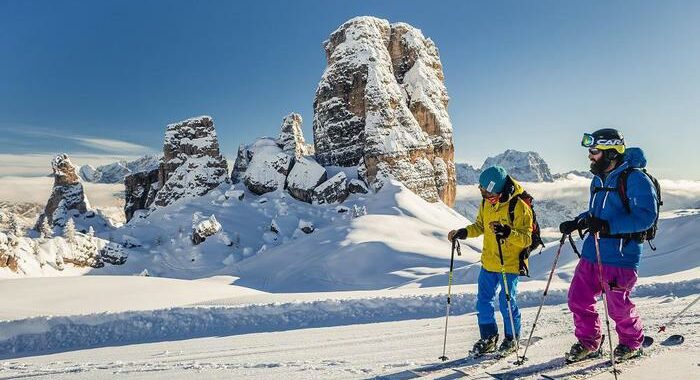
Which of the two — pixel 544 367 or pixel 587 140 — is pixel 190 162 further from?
pixel 544 367

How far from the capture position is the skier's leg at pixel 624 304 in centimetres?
404

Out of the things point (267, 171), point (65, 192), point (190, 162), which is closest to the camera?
point (267, 171)

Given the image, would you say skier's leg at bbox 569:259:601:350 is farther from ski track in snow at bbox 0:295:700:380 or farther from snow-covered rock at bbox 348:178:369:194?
snow-covered rock at bbox 348:178:369:194

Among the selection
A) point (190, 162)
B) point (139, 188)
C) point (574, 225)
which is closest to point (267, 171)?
point (190, 162)

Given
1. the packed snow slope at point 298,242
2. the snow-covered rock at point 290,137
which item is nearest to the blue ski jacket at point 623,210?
the packed snow slope at point 298,242

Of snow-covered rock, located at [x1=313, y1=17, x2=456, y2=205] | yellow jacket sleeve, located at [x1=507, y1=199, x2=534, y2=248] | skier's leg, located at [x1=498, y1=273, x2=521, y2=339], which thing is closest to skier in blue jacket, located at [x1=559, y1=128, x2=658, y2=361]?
yellow jacket sleeve, located at [x1=507, y1=199, x2=534, y2=248]

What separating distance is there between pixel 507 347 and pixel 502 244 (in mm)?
1048

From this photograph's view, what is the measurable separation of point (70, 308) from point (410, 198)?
37.5m

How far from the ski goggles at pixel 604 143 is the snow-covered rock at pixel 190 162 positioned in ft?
198

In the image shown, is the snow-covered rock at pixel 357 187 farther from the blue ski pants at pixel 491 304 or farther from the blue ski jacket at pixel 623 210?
the blue ski jacket at pixel 623 210

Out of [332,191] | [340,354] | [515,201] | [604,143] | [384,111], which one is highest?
[384,111]

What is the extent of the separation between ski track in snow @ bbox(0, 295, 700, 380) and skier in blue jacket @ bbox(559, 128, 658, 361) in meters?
0.22

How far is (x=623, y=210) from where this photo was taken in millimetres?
3971

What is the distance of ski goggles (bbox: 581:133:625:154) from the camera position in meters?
4.08
